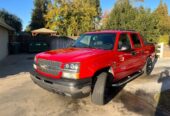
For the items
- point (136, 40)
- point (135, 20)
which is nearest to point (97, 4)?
point (135, 20)

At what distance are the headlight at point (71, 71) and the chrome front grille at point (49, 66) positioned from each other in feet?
0.65

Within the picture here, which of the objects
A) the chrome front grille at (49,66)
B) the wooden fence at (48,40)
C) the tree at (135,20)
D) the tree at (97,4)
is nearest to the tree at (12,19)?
the tree at (97,4)

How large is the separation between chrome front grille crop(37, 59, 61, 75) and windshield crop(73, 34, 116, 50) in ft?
4.89

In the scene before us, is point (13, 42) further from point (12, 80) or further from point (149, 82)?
point (149, 82)

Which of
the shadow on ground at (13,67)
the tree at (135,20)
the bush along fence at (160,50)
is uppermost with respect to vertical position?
the tree at (135,20)

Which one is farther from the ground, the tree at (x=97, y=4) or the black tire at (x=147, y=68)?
the tree at (x=97, y=4)

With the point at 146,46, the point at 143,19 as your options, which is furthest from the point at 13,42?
the point at 146,46

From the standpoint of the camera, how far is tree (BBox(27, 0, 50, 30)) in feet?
130

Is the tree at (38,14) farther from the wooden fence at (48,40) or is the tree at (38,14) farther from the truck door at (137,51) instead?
the truck door at (137,51)

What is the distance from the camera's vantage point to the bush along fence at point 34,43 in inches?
839

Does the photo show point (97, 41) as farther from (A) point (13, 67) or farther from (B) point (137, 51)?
(A) point (13, 67)

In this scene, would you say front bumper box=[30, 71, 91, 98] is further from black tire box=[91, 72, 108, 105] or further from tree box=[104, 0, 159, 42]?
tree box=[104, 0, 159, 42]

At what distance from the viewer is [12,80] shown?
8.24 metres

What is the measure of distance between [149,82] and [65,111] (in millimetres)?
3863
